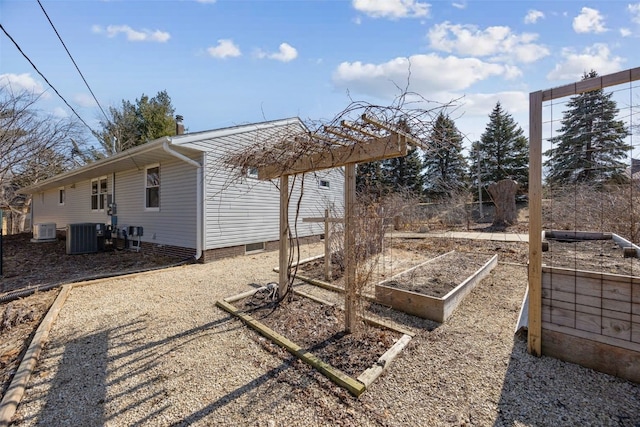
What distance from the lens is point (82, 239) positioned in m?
9.04

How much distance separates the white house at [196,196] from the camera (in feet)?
23.6

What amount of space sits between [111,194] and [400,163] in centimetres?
2203

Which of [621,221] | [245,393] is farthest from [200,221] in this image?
[621,221]

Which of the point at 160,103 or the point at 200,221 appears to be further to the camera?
the point at 160,103

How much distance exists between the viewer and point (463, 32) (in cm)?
508

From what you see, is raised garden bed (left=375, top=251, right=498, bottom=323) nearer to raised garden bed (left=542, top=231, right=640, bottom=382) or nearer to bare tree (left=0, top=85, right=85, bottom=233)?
raised garden bed (left=542, top=231, right=640, bottom=382)

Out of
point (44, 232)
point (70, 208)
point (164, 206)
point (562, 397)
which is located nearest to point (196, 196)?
point (164, 206)

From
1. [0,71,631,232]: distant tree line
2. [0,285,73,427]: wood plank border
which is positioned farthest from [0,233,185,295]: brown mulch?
[0,71,631,232]: distant tree line

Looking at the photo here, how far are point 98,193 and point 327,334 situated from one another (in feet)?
40.9

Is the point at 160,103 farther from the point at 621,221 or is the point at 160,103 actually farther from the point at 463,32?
the point at 621,221

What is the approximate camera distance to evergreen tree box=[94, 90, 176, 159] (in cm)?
2014

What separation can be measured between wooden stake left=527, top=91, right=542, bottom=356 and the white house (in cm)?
402

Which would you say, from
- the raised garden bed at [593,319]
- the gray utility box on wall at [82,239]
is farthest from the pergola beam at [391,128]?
the gray utility box on wall at [82,239]

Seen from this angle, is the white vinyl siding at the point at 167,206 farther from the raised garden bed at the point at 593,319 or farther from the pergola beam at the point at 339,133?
the raised garden bed at the point at 593,319
